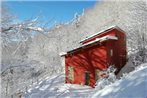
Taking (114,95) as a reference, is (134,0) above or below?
above

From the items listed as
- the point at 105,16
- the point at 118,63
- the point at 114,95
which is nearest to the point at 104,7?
the point at 105,16

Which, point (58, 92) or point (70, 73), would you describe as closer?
point (58, 92)

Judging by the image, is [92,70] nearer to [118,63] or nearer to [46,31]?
[118,63]

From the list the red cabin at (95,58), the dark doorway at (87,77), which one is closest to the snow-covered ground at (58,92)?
the dark doorway at (87,77)

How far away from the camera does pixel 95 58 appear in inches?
1024

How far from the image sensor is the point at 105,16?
58.2 meters

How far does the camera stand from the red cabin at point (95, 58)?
25.3m

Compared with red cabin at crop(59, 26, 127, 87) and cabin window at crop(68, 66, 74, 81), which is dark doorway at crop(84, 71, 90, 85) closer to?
red cabin at crop(59, 26, 127, 87)

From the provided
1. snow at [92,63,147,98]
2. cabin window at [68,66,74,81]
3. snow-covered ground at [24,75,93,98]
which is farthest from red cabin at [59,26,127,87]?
snow at [92,63,147,98]

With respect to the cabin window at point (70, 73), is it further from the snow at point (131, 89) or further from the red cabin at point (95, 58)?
the snow at point (131, 89)

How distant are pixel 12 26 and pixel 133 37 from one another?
1018 inches

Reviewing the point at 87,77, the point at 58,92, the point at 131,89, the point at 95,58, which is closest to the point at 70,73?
the point at 87,77

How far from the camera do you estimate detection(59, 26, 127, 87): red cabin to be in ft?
83.1

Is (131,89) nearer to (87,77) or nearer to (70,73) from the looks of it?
(87,77)
